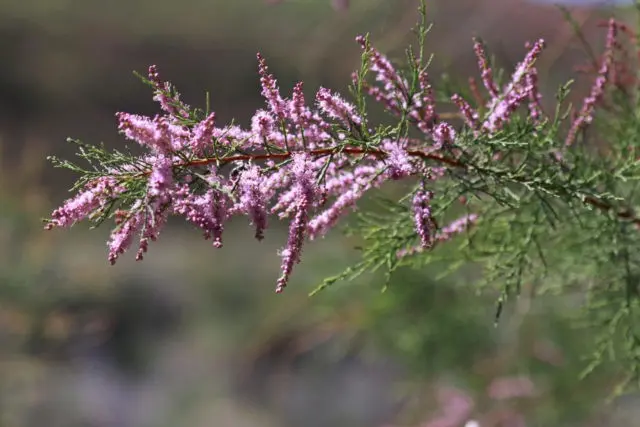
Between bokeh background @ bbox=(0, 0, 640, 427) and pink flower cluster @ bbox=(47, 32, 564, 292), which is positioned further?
bokeh background @ bbox=(0, 0, 640, 427)

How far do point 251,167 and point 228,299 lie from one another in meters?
2.99

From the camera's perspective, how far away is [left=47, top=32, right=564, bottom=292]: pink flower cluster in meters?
0.47

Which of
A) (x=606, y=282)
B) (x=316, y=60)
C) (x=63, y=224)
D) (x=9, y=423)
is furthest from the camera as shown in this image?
(x=316, y=60)

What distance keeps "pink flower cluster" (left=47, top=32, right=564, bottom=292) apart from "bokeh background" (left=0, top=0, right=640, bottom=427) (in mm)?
963

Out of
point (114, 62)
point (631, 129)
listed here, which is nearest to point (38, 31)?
point (114, 62)

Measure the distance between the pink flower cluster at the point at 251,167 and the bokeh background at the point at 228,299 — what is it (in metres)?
0.96

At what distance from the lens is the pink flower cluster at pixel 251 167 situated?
0.47 meters

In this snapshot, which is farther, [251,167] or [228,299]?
[228,299]

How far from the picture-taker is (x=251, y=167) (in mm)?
498

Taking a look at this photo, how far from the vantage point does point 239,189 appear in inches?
19.3

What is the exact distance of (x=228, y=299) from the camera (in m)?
3.43

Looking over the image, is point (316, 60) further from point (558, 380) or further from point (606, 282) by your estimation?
point (606, 282)

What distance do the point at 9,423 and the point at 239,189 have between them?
2.36 m

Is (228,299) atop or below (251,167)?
atop
